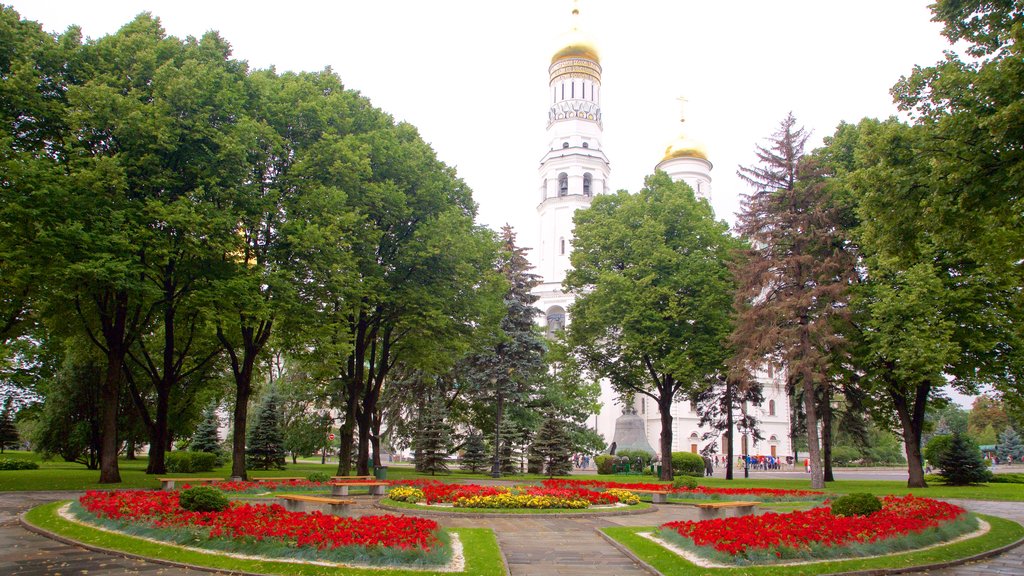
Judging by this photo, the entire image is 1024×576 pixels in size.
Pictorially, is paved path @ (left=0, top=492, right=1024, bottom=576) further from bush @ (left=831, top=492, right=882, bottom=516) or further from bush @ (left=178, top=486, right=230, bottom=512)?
bush @ (left=831, top=492, right=882, bottom=516)

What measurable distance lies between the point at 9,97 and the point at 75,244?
4193 millimetres

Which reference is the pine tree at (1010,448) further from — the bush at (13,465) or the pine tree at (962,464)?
the bush at (13,465)

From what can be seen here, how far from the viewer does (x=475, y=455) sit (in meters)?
37.5

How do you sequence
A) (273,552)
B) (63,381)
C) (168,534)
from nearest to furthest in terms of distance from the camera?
(273,552) → (168,534) → (63,381)

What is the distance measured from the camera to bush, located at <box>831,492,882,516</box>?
1258 cm

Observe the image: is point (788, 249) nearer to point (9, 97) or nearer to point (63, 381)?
point (9, 97)

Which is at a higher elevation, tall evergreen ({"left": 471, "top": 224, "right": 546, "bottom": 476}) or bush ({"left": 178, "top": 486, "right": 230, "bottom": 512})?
tall evergreen ({"left": 471, "top": 224, "right": 546, "bottom": 476})

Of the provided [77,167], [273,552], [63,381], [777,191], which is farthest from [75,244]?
[777,191]

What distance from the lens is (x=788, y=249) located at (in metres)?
25.6

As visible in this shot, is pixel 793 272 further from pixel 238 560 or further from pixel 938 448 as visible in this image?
pixel 238 560

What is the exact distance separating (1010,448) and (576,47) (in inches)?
2229

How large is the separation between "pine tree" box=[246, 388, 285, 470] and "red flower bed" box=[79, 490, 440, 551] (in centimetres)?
2526

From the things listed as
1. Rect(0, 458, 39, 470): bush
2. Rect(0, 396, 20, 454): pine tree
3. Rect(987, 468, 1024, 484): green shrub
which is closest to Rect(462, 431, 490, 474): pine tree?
Rect(0, 458, 39, 470): bush

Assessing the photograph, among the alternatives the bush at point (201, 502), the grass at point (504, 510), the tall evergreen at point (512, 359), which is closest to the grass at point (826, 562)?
the grass at point (504, 510)
